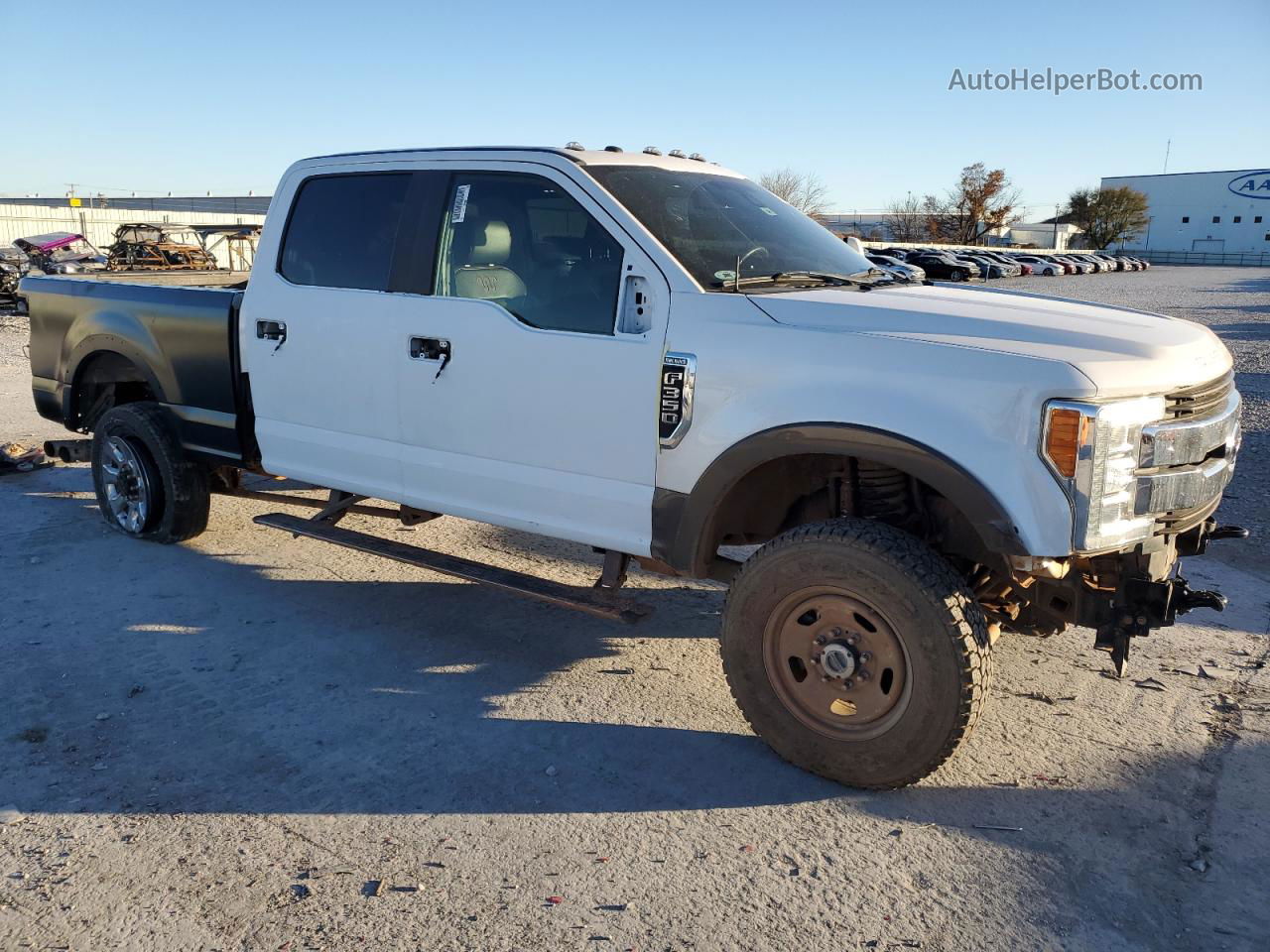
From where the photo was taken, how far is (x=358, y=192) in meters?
4.97

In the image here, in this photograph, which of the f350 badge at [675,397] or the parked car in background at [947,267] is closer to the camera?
the f350 badge at [675,397]

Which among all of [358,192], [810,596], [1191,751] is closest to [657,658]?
[810,596]

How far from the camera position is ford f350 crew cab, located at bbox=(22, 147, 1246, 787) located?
3.21 m

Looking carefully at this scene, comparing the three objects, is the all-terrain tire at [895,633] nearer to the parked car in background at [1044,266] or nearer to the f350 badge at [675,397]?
the f350 badge at [675,397]

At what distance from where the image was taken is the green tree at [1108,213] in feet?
265

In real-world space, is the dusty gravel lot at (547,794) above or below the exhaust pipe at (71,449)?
below

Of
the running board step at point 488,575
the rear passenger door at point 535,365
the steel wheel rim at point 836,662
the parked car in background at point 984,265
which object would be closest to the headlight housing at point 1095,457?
the steel wheel rim at point 836,662

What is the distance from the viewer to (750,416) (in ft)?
11.7

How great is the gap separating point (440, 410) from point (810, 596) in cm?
184

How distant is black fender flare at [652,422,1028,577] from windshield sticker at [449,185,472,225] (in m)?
1.61

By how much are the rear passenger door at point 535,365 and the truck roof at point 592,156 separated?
92mm

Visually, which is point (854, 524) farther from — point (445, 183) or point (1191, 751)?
point (445, 183)

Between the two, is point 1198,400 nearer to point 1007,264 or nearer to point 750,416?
point 750,416

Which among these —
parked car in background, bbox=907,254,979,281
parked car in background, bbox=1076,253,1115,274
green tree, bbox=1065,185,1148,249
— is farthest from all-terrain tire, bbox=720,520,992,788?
green tree, bbox=1065,185,1148,249
